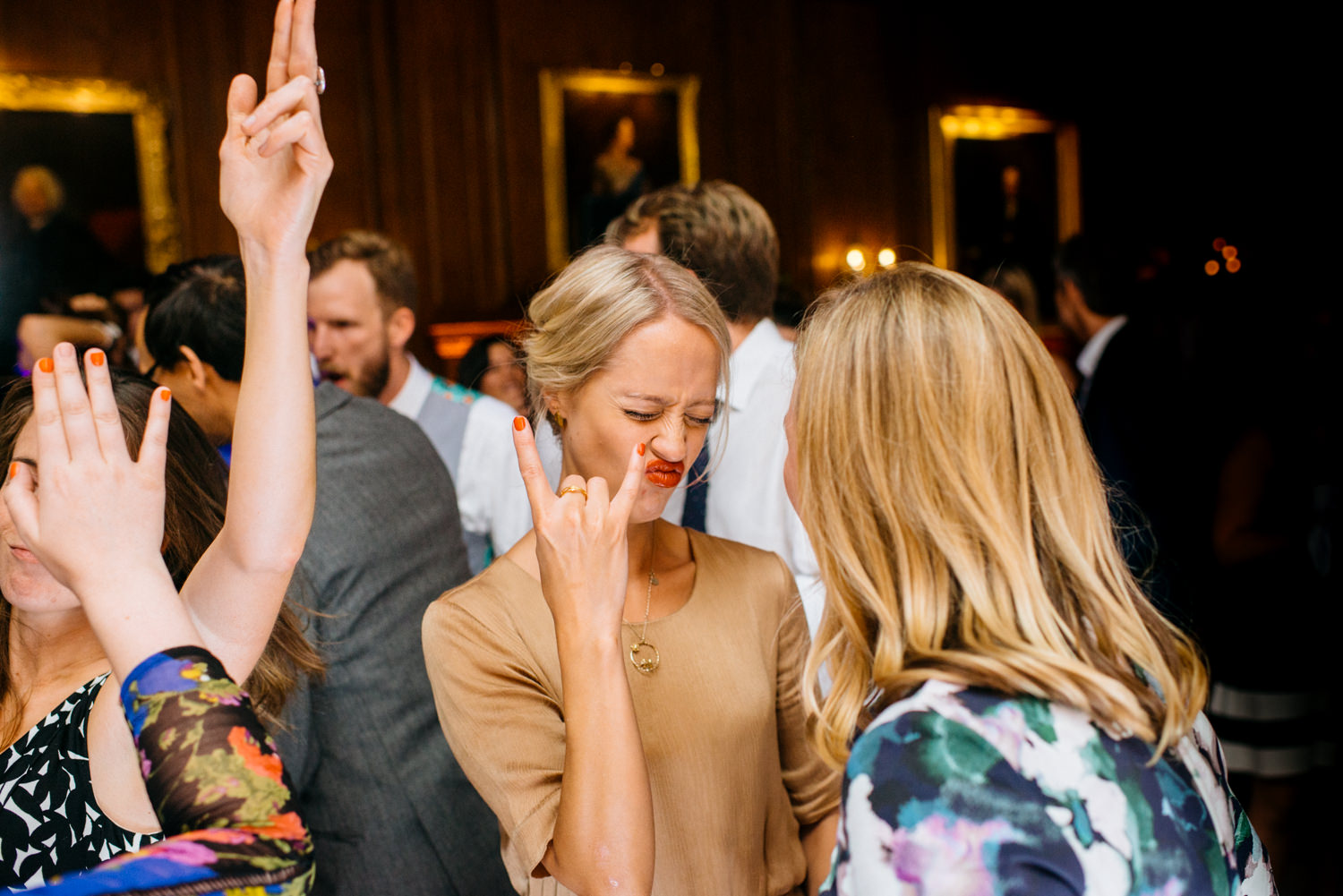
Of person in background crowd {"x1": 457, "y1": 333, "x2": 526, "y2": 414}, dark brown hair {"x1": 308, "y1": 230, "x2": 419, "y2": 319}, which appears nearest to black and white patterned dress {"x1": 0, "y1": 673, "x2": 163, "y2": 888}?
dark brown hair {"x1": 308, "y1": 230, "x2": 419, "y2": 319}

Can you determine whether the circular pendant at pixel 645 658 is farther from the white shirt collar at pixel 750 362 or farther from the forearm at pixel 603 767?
the white shirt collar at pixel 750 362

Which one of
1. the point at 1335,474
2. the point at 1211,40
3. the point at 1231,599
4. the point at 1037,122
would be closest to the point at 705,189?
the point at 1231,599

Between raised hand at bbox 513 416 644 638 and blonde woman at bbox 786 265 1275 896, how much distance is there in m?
0.23

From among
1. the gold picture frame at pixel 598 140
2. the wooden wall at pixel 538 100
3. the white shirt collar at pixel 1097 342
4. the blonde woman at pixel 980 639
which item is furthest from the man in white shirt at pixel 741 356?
the gold picture frame at pixel 598 140

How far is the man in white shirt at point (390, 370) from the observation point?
3.35 meters

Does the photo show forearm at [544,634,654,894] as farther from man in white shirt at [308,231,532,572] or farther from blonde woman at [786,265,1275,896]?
man in white shirt at [308,231,532,572]

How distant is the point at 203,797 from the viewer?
2.82ft

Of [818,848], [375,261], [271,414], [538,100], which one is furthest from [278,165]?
[538,100]

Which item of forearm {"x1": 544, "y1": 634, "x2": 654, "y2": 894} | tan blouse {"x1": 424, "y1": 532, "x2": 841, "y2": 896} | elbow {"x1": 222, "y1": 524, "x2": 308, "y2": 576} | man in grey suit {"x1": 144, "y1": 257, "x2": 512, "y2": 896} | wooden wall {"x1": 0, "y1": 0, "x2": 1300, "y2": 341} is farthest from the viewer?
wooden wall {"x1": 0, "y1": 0, "x2": 1300, "y2": 341}

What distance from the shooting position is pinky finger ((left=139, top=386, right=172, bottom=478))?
993 millimetres

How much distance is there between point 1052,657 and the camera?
102 cm

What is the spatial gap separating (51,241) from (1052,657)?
19.3 ft

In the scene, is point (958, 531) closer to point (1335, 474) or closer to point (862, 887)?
point (862, 887)

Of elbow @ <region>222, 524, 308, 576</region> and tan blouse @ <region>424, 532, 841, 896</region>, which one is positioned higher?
elbow @ <region>222, 524, 308, 576</region>
